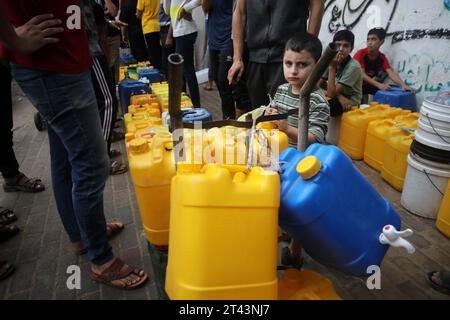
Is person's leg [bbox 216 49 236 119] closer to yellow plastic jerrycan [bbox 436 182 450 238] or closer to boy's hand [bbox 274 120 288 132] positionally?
boy's hand [bbox 274 120 288 132]

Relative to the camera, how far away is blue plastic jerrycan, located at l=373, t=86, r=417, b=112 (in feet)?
13.6

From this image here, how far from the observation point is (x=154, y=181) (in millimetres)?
1412

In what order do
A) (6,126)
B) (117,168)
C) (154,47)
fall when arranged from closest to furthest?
1. (6,126)
2. (117,168)
3. (154,47)

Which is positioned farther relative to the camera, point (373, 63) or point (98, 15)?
point (373, 63)

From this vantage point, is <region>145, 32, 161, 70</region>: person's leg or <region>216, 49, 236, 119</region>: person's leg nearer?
<region>216, 49, 236, 119</region>: person's leg

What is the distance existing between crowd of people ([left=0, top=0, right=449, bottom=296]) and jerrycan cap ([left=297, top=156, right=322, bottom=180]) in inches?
16.6

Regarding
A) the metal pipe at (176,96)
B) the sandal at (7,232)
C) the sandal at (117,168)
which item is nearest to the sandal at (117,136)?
the sandal at (117,168)

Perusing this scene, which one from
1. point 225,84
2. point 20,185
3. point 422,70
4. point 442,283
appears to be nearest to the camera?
point 442,283

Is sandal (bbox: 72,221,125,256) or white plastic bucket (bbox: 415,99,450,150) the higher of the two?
white plastic bucket (bbox: 415,99,450,150)

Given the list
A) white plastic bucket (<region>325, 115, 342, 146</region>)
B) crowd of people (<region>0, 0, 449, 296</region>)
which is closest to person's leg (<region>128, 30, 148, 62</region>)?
crowd of people (<region>0, 0, 449, 296</region>)

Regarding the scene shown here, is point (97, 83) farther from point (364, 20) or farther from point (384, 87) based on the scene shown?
point (364, 20)

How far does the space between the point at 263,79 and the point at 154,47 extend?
13.2ft

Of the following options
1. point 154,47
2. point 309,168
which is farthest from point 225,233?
point 154,47
